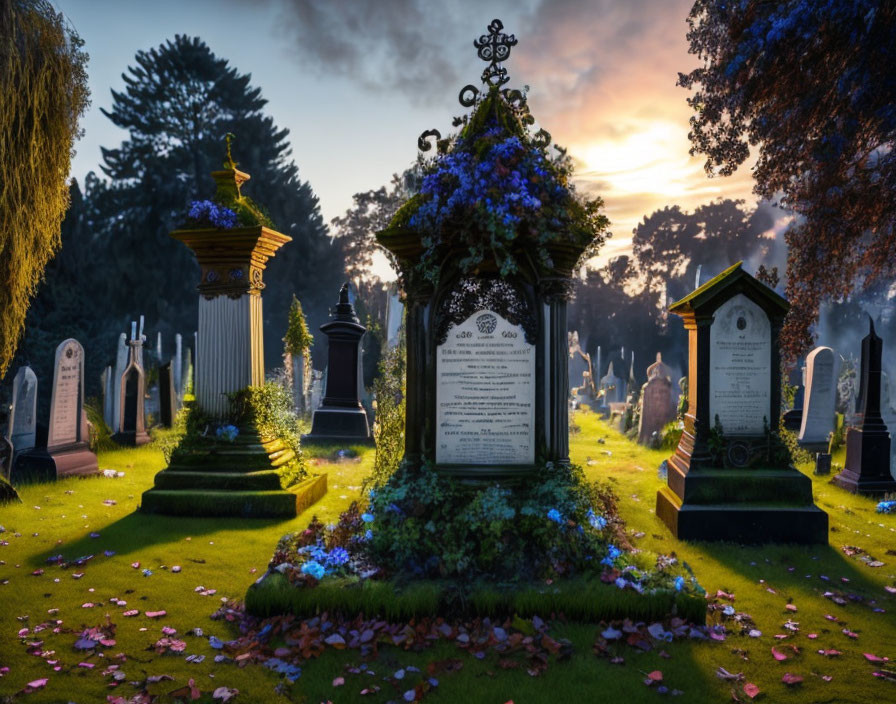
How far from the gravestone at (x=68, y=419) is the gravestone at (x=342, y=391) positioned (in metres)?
4.79

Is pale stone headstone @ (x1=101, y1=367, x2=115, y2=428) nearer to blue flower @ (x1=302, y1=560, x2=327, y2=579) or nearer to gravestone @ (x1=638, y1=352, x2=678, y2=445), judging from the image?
blue flower @ (x1=302, y1=560, x2=327, y2=579)

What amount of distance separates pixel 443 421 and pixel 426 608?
1940 mm

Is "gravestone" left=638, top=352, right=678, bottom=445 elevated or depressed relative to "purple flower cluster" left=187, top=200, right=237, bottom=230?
depressed

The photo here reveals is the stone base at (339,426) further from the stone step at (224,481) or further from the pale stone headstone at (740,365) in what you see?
the pale stone headstone at (740,365)

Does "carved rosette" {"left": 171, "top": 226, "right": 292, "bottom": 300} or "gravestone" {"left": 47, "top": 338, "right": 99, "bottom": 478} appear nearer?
"carved rosette" {"left": 171, "top": 226, "right": 292, "bottom": 300}

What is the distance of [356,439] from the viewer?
45.9 ft

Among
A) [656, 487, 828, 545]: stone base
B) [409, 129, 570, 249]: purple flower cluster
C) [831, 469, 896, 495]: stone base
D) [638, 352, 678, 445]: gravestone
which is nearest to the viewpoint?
[409, 129, 570, 249]: purple flower cluster

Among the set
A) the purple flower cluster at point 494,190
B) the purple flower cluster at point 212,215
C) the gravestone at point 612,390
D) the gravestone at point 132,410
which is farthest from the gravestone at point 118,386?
the gravestone at point 612,390

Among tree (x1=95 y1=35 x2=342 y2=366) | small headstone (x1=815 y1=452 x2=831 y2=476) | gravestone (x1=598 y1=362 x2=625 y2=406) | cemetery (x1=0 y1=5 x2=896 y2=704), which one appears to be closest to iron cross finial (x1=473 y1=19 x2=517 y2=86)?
cemetery (x1=0 y1=5 x2=896 y2=704)

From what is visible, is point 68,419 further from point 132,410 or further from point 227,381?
point 227,381

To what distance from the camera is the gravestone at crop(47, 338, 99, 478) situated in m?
9.99

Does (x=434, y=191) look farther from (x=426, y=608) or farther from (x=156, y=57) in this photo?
(x=156, y=57)

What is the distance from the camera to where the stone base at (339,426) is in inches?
551

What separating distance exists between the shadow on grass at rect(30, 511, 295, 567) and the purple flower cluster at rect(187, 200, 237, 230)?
413cm
